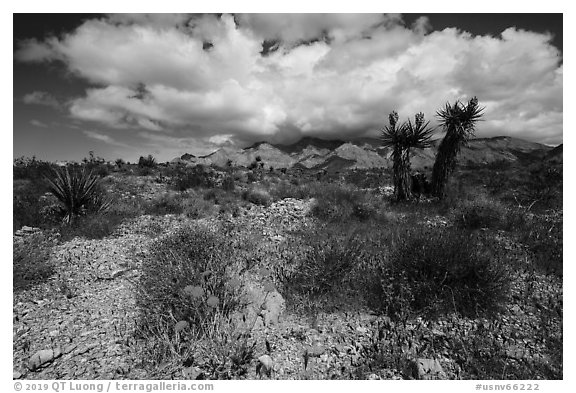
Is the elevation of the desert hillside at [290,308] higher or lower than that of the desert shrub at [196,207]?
lower

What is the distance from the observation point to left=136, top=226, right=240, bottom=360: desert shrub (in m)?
3.49

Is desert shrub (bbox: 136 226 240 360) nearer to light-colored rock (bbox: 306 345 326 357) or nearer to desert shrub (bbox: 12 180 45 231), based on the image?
light-colored rock (bbox: 306 345 326 357)

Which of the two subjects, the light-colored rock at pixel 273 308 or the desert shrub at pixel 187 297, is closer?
the desert shrub at pixel 187 297

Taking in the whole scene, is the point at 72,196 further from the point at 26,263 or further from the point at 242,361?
the point at 242,361

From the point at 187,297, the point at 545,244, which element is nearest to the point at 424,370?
the point at 187,297

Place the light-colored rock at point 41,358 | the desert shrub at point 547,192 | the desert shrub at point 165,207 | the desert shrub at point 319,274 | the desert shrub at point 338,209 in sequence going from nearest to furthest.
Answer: the light-colored rock at point 41,358, the desert shrub at point 319,274, the desert shrub at point 338,209, the desert shrub at point 165,207, the desert shrub at point 547,192

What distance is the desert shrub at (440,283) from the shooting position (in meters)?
3.99

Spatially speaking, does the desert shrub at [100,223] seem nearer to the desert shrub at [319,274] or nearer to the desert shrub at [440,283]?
the desert shrub at [319,274]

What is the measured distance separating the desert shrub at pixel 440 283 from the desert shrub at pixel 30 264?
6.09 meters

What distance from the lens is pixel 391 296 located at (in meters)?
4.12

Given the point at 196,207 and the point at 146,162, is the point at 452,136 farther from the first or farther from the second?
the point at 146,162

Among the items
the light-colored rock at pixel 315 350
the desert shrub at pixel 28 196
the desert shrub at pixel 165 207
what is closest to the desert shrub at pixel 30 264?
the desert shrub at pixel 28 196

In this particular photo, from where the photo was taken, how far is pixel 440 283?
408 centimetres

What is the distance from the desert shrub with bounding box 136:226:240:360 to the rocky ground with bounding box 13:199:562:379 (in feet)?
0.96
